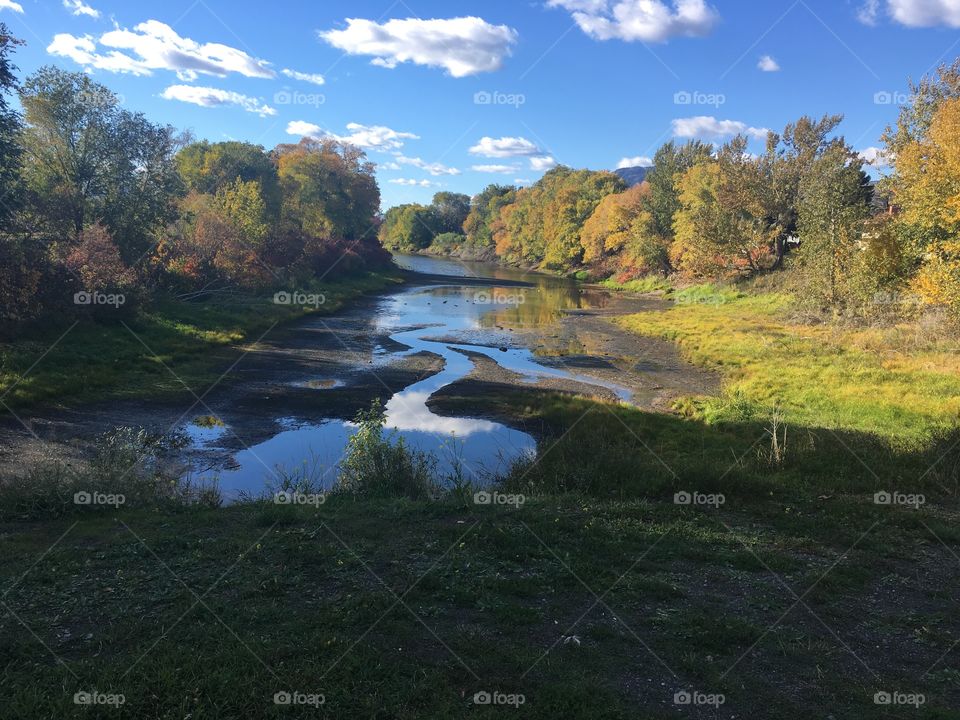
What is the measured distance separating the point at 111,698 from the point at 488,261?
13519cm

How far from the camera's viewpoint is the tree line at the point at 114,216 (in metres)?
23.2

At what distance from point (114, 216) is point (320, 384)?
18936mm

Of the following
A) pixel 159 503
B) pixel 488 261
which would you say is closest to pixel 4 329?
pixel 159 503

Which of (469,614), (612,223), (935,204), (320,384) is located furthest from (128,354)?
(612,223)

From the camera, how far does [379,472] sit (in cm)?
1214

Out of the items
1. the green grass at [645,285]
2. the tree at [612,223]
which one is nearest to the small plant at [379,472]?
the green grass at [645,285]

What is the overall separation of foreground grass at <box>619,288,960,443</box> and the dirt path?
7.14ft

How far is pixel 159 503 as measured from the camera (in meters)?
10.1

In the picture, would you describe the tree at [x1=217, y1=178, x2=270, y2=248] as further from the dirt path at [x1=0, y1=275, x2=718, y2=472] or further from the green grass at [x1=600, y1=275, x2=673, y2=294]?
the green grass at [x1=600, y1=275, x2=673, y2=294]

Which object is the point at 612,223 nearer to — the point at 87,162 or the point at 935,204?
the point at 935,204

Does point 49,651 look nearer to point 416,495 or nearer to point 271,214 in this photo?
point 416,495

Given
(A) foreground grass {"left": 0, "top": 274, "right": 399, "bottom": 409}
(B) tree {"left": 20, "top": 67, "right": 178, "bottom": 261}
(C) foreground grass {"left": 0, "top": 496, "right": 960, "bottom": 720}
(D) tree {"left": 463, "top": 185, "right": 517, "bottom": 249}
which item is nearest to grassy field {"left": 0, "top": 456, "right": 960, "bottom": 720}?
(C) foreground grass {"left": 0, "top": 496, "right": 960, "bottom": 720}

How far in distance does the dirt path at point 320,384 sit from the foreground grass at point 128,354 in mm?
1039

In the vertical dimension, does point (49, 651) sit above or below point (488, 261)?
below
